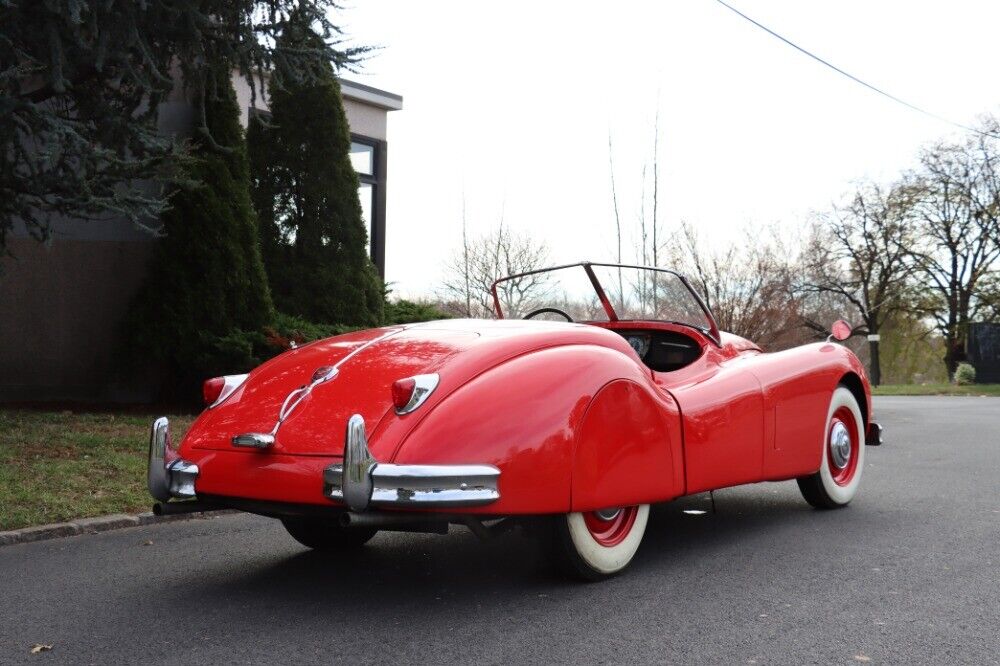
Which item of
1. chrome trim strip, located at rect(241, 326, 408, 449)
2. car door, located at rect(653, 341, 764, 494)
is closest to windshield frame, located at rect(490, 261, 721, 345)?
car door, located at rect(653, 341, 764, 494)

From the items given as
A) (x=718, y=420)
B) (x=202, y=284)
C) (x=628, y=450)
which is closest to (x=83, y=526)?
(x=628, y=450)

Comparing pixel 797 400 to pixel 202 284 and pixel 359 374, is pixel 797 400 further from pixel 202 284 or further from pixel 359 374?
pixel 202 284

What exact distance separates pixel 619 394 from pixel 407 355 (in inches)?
37.2

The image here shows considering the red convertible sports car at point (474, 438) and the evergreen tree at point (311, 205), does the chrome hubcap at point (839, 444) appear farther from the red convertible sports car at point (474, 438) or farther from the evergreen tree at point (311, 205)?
the evergreen tree at point (311, 205)

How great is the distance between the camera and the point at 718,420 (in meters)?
4.93

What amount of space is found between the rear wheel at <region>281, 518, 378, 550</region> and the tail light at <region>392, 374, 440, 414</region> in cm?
139

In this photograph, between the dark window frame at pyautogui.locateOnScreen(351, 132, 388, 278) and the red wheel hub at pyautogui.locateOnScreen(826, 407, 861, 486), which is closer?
the red wheel hub at pyautogui.locateOnScreen(826, 407, 861, 486)

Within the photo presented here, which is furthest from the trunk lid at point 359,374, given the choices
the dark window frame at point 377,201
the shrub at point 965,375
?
the shrub at point 965,375

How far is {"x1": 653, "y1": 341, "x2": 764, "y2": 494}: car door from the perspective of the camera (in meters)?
4.77

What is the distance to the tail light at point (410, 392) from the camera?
388cm

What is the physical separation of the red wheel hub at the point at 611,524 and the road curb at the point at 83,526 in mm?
2909

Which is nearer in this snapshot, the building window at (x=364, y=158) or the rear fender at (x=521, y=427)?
the rear fender at (x=521, y=427)

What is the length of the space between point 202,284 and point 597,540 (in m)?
8.12

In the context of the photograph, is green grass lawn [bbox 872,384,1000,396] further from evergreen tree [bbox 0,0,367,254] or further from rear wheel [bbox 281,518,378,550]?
rear wheel [bbox 281,518,378,550]
